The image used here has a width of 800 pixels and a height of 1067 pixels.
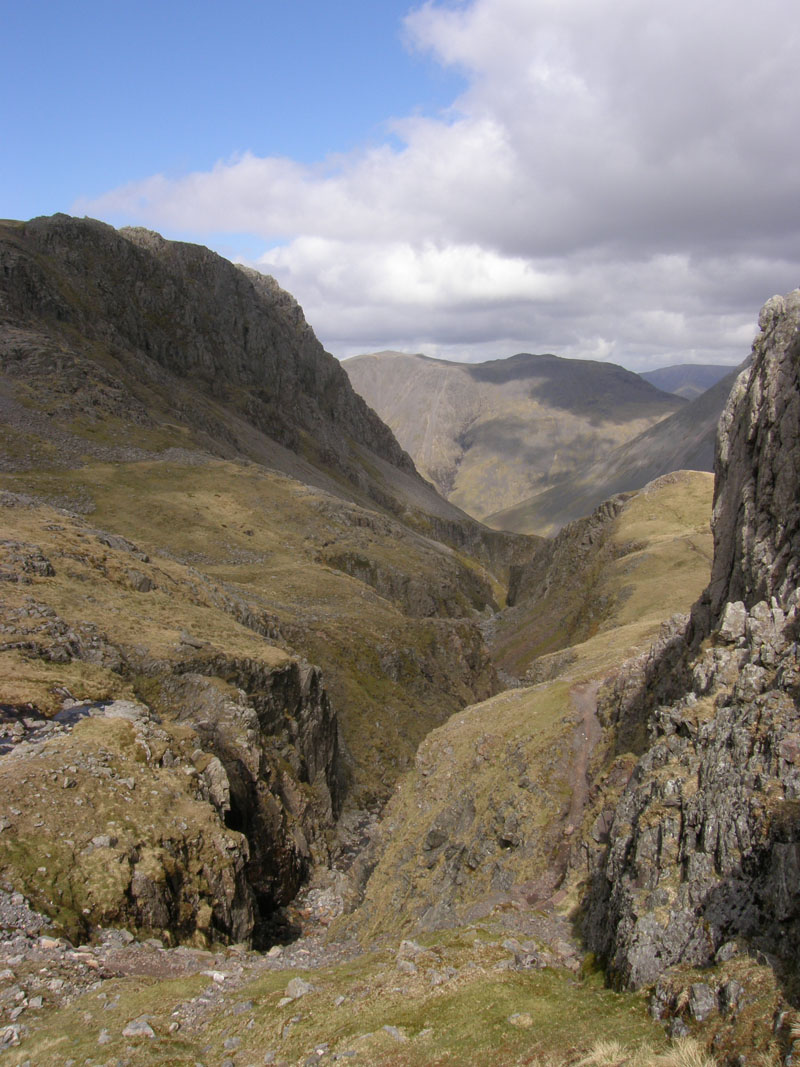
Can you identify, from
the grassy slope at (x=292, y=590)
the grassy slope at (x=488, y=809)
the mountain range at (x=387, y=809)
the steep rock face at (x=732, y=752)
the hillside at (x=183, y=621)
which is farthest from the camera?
the grassy slope at (x=292, y=590)

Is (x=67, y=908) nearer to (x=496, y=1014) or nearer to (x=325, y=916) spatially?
(x=496, y=1014)

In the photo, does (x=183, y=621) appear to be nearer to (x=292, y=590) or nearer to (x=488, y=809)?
(x=488, y=809)

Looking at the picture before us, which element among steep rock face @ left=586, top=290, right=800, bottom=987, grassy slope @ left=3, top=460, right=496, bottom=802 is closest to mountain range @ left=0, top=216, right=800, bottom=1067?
steep rock face @ left=586, top=290, right=800, bottom=987

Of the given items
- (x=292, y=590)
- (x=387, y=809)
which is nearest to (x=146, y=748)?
(x=387, y=809)

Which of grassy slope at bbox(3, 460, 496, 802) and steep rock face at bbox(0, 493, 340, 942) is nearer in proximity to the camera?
steep rock face at bbox(0, 493, 340, 942)

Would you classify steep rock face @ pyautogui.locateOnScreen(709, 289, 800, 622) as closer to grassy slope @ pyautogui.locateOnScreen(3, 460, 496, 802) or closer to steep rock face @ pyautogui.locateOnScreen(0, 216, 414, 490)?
grassy slope @ pyautogui.locateOnScreen(3, 460, 496, 802)

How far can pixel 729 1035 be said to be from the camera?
14727mm

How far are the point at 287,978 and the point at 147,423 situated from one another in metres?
119

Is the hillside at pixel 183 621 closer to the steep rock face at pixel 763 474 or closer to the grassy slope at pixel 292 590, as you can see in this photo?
the grassy slope at pixel 292 590

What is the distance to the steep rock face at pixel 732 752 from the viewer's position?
1892 centimetres

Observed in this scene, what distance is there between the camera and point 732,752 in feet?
76.3

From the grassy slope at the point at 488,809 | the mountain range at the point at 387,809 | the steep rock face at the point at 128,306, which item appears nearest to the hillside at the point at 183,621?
the mountain range at the point at 387,809

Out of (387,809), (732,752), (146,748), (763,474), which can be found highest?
(763,474)

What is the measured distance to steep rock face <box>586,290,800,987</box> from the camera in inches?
745
